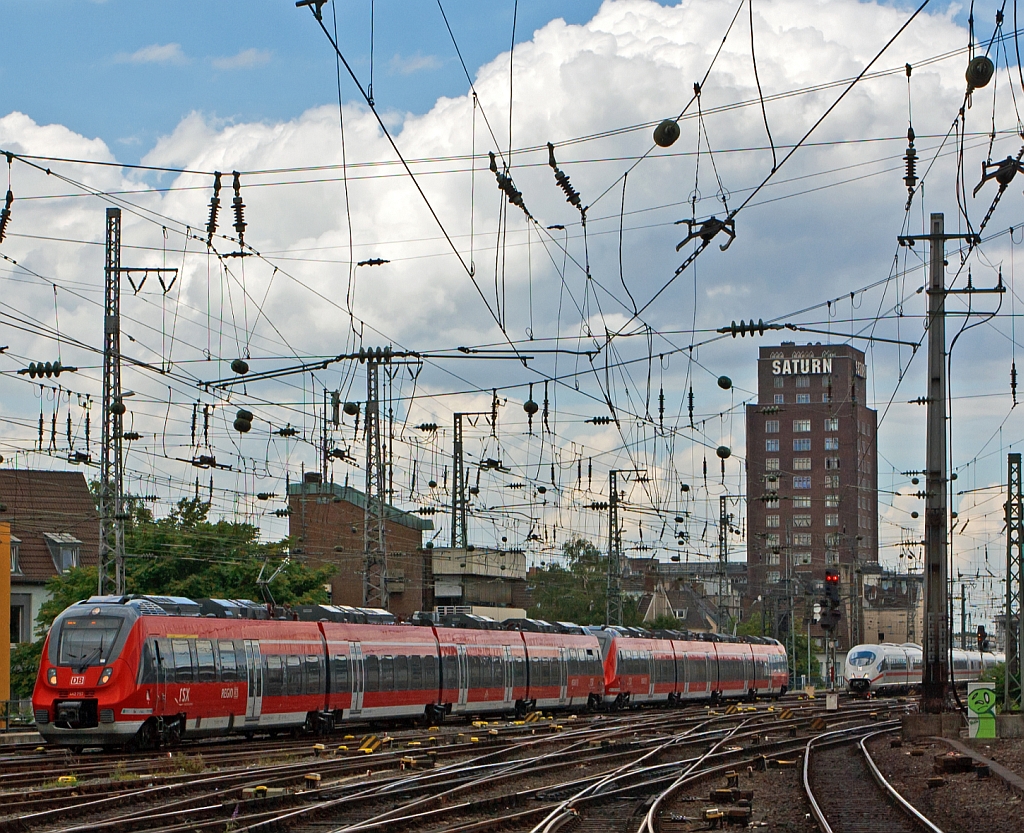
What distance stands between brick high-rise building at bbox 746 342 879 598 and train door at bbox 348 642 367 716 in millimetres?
124820

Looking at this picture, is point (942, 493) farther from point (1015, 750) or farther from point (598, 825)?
point (598, 825)

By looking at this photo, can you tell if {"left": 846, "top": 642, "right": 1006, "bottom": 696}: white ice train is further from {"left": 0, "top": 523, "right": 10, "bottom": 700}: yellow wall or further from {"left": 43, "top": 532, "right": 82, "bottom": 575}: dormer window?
{"left": 0, "top": 523, "right": 10, "bottom": 700}: yellow wall

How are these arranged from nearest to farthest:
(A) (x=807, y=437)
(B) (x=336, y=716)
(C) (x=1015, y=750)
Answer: (C) (x=1015, y=750) < (B) (x=336, y=716) < (A) (x=807, y=437)

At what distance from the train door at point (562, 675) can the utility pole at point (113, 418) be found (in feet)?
66.5

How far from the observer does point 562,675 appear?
5253 cm

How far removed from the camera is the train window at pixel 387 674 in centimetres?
3962

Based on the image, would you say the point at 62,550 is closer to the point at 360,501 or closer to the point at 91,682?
the point at 360,501

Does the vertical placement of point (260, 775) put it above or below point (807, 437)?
below

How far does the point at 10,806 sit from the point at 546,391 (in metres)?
21.8

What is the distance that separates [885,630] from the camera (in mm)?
159750

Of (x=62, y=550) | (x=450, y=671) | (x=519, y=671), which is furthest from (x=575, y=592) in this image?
(x=450, y=671)

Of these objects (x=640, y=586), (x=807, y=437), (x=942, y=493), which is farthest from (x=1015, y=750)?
(x=807, y=437)

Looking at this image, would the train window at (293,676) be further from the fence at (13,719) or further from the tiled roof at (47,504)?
the tiled roof at (47,504)

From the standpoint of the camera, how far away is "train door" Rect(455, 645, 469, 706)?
145 feet
